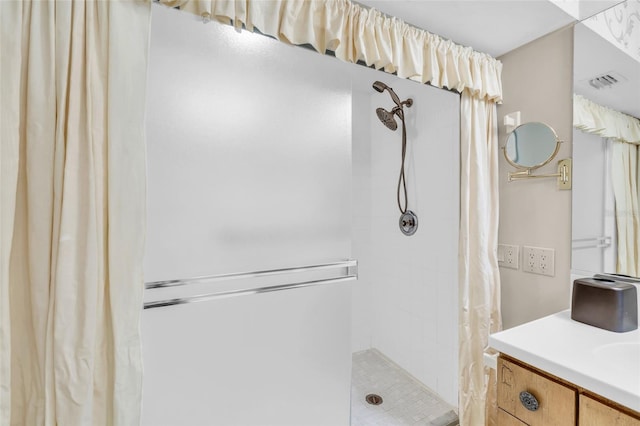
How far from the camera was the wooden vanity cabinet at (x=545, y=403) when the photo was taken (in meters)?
0.77

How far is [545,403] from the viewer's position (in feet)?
2.91

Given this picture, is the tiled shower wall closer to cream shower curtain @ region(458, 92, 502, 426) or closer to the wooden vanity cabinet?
cream shower curtain @ region(458, 92, 502, 426)

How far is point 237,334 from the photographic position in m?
1.03

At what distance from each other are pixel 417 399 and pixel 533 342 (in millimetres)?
1213

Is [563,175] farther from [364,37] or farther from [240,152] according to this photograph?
[240,152]

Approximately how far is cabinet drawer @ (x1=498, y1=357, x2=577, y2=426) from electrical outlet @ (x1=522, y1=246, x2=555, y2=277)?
0.68m

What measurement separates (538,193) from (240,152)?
1443mm

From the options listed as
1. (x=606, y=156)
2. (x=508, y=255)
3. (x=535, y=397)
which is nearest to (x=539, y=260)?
(x=508, y=255)

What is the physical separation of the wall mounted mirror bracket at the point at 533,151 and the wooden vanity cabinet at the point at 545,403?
896 millimetres

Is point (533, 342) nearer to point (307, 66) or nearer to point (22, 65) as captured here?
point (307, 66)

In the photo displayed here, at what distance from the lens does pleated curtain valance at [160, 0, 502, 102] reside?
0.96 meters

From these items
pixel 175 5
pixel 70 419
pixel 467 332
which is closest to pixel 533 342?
pixel 467 332

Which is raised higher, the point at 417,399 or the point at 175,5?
the point at 175,5

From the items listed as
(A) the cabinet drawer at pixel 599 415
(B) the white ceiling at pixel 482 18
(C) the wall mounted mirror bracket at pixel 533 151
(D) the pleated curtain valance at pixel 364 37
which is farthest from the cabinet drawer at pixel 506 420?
(B) the white ceiling at pixel 482 18
